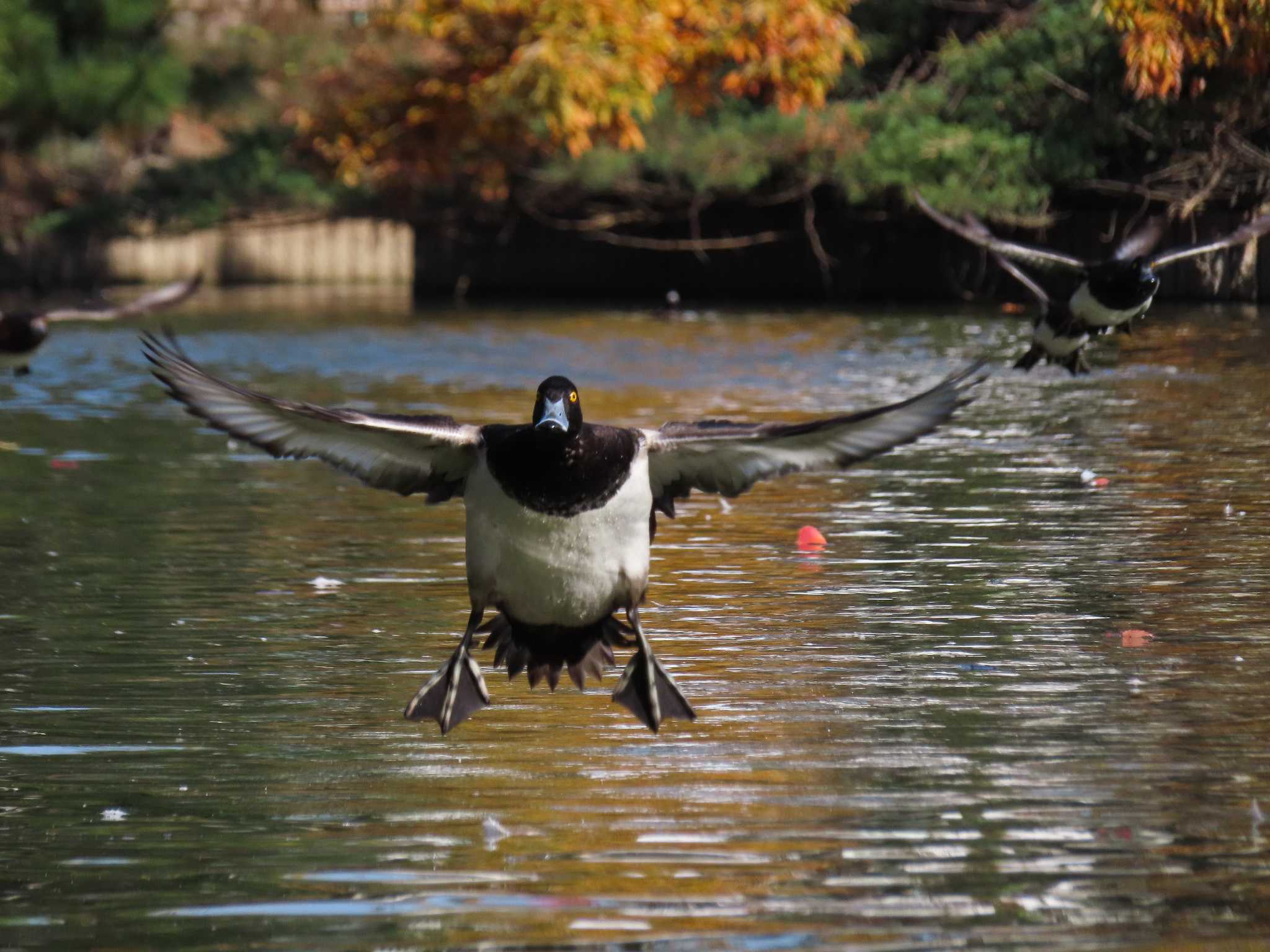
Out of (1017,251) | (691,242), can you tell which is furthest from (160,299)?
(691,242)

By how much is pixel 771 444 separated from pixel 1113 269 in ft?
24.9

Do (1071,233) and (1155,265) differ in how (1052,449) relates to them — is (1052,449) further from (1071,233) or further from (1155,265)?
(1071,233)


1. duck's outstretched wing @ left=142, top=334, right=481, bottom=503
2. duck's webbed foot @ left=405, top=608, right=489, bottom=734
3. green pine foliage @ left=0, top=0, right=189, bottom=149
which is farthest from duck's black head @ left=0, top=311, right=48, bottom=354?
green pine foliage @ left=0, top=0, right=189, bottom=149

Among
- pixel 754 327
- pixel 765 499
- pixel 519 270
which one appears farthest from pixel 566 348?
pixel 519 270

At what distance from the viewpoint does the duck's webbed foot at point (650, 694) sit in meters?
7.11

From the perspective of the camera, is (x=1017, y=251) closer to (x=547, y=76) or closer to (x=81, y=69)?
(x=547, y=76)

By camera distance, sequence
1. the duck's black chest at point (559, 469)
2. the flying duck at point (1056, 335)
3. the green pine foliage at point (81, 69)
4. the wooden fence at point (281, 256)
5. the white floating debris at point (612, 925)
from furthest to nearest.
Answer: the wooden fence at point (281, 256), the green pine foliage at point (81, 69), the flying duck at point (1056, 335), the duck's black chest at point (559, 469), the white floating debris at point (612, 925)

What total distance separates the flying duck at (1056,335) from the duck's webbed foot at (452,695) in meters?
7.88

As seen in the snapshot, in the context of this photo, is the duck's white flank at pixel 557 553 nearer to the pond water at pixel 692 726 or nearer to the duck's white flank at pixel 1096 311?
the pond water at pixel 692 726

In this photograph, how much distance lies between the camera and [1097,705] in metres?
7.52

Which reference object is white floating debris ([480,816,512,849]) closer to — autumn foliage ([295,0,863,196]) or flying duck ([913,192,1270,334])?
flying duck ([913,192,1270,334])

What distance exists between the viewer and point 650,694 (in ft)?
23.4

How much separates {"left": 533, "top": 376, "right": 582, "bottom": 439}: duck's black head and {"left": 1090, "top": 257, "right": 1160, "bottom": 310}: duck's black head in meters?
8.05

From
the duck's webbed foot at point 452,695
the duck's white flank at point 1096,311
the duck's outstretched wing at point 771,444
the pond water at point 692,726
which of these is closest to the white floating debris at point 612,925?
the pond water at point 692,726
